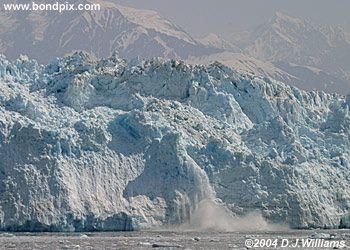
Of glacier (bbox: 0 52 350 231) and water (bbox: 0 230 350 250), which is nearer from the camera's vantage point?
water (bbox: 0 230 350 250)

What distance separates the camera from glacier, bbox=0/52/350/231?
3616cm

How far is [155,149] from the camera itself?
38375 millimetres

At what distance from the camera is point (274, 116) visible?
44906mm

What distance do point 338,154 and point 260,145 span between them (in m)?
3.83

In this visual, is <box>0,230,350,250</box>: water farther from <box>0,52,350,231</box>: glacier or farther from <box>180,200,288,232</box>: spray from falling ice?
<box>180,200,288,232</box>: spray from falling ice

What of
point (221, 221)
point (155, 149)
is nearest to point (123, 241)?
point (155, 149)

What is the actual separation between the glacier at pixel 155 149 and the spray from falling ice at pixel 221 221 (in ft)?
0.96

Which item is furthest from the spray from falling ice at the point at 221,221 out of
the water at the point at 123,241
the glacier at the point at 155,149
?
the water at the point at 123,241

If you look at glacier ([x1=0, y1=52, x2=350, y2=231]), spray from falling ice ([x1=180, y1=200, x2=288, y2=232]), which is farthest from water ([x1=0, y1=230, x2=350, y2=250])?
spray from falling ice ([x1=180, y1=200, x2=288, y2=232])

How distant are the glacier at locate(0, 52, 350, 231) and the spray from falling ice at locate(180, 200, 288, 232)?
29 cm

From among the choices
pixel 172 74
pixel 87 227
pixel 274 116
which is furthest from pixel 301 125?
pixel 87 227

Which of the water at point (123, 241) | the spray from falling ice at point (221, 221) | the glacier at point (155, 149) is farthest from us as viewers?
the spray from falling ice at point (221, 221)

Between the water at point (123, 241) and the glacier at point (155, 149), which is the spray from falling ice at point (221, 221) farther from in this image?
the water at point (123, 241)

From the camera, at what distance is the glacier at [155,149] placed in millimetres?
36156
